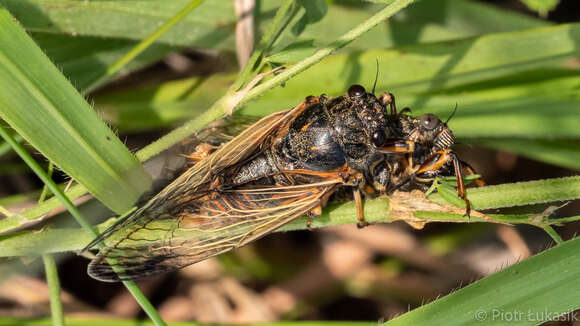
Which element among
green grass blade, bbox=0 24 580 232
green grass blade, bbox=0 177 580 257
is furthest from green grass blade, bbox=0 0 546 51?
green grass blade, bbox=0 177 580 257

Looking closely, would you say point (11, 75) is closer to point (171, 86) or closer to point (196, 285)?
point (171, 86)

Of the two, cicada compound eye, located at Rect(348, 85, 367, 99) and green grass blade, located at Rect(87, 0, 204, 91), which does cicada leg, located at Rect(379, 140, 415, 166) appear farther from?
green grass blade, located at Rect(87, 0, 204, 91)

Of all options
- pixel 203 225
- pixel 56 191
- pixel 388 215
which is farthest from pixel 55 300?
pixel 388 215

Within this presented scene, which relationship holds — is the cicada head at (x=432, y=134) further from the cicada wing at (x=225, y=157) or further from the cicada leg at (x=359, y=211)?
the cicada wing at (x=225, y=157)

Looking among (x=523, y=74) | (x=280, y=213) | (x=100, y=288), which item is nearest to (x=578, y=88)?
(x=523, y=74)

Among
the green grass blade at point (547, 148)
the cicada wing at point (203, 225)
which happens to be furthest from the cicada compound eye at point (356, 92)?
the green grass blade at point (547, 148)

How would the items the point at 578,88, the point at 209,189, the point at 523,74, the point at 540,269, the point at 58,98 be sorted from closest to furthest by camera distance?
the point at 540,269 → the point at 58,98 → the point at 209,189 → the point at 578,88 → the point at 523,74
